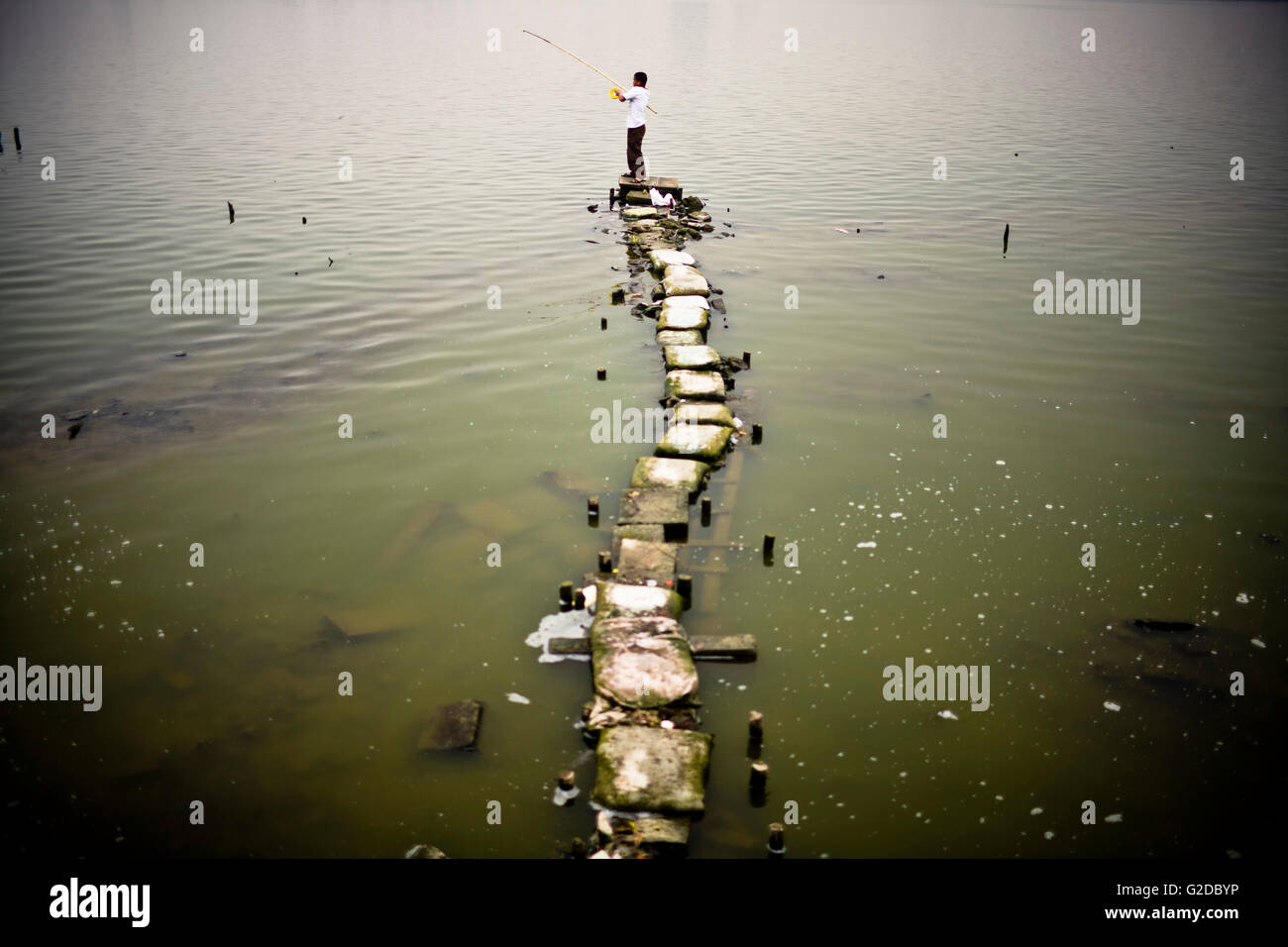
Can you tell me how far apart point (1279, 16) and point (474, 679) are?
292 ft

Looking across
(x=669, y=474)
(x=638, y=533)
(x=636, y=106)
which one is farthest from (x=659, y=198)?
(x=638, y=533)

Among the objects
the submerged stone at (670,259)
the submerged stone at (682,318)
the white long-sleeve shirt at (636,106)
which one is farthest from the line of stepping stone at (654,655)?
the white long-sleeve shirt at (636,106)

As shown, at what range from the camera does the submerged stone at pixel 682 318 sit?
1077 cm

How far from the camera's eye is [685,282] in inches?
477

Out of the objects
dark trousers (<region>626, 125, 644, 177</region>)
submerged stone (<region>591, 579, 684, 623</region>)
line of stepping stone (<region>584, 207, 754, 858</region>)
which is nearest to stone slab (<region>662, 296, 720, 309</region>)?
line of stepping stone (<region>584, 207, 754, 858</region>)

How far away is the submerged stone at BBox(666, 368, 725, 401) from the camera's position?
905 cm

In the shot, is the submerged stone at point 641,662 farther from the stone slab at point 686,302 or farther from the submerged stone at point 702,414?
the stone slab at point 686,302

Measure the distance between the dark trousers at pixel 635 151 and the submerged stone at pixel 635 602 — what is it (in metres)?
12.3

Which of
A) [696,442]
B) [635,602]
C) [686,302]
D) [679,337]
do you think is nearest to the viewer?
[635,602]

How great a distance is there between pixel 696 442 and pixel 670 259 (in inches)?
231

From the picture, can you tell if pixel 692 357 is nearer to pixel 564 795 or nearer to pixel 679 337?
pixel 679 337

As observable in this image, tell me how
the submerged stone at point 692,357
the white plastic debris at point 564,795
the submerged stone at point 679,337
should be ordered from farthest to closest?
the submerged stone at point 679,337, the submerged stone at point 692,357, the white plastic debris at point 564,795

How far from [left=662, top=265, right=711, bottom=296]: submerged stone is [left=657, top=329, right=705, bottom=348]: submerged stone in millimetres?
1334
